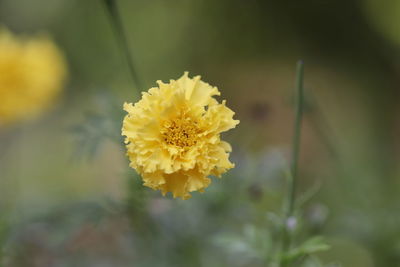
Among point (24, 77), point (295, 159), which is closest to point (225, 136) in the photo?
point (24, 77)

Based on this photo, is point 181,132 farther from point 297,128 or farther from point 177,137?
point 297,128

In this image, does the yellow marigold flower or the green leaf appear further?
the green leaf

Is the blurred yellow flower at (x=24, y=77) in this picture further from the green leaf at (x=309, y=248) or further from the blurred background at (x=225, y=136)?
the green leaf at (x=309, y=248)

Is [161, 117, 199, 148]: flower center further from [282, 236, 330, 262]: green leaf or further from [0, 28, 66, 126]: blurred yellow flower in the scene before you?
[0, 28, 66, 126]: blurred yellow flower

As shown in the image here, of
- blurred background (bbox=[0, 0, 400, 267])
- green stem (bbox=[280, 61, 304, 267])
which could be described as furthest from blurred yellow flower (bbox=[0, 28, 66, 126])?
green stem (bbox=[280, 61, 304, 267])

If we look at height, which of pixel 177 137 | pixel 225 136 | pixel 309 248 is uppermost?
pixel 225 136

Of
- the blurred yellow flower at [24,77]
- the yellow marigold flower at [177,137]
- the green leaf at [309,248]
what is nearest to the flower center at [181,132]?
the yellow marigold flower at [177,137]
